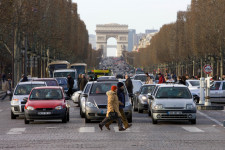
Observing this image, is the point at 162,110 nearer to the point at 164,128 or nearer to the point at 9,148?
the point at 164,128

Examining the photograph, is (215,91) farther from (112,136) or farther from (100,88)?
(112,136)

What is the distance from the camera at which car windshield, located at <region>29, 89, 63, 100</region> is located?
2283 cm

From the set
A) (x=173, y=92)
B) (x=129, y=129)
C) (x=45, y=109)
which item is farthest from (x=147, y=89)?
(x=129, y=129)

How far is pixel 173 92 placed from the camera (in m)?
22.5

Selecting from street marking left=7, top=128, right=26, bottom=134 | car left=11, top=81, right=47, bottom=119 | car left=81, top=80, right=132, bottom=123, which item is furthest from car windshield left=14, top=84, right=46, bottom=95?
street marking left=7, top=128, right=26, bottom=134

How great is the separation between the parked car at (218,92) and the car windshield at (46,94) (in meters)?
16.2

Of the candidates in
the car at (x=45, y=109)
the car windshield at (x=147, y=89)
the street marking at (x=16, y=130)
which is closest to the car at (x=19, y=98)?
the car at (x=45, y=109)

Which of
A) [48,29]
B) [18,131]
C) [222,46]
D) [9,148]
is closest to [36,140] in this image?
[9,148]

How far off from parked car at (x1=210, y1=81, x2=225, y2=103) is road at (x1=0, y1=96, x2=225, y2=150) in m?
14.2

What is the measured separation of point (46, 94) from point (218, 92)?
54.8 ft

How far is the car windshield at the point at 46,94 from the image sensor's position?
2283cm

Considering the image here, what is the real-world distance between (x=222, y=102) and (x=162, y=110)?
1748 centimetres

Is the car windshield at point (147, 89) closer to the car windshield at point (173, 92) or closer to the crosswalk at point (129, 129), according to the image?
the car windshield at point (173, 92)

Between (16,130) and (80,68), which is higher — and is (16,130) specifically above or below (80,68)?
below
